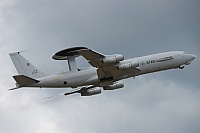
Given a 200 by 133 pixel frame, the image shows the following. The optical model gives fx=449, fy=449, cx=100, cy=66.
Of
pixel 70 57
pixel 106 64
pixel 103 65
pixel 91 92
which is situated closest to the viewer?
pixel 106 64

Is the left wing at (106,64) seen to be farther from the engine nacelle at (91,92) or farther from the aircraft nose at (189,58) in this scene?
the aircraft nose at (189,58)

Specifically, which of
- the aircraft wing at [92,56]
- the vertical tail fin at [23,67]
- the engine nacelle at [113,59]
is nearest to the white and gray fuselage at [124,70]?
the engine nacelle at [113,59]

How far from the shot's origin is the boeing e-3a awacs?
63.0 metres

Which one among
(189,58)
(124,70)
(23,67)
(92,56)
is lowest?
(189,58)

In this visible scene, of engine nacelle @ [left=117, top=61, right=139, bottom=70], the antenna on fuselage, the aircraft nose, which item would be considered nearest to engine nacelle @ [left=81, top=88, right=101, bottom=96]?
the antenna on fuselage

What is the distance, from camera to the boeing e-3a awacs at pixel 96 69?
2479 inches

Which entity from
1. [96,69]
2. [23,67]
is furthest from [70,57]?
[23,67]

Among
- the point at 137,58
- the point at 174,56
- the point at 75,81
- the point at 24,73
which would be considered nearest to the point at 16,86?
the point at 24,73

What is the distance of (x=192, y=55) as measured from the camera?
2798 inches

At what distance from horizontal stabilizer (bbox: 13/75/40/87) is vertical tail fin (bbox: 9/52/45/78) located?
262 cm

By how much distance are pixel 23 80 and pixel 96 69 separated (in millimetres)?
11172

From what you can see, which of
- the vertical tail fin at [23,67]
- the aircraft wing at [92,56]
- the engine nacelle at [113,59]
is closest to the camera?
the aircraft wing at [92,56]

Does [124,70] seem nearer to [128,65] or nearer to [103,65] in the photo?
[128,65]

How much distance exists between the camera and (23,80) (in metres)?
61.7
